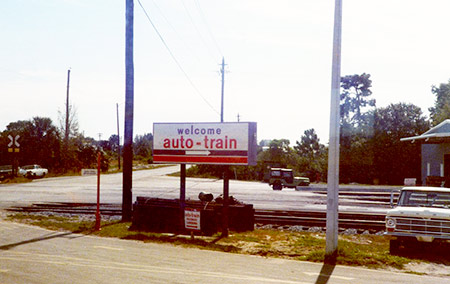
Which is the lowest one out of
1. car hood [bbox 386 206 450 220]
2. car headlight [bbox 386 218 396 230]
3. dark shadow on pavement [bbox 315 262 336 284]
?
dark shadow on pavement [bbox 315 262 336 284]

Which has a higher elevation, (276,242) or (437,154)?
(437,154)

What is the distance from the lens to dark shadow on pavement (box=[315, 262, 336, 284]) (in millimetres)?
9617

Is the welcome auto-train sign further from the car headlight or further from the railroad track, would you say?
the car headlight

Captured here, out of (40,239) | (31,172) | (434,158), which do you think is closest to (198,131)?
(40,239)

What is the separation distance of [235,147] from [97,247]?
5.41 m

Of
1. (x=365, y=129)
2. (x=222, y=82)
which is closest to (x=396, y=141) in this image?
(x=365, y=129)

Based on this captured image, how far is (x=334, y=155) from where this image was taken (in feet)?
40.0

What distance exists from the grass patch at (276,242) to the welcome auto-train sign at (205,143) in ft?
8.55

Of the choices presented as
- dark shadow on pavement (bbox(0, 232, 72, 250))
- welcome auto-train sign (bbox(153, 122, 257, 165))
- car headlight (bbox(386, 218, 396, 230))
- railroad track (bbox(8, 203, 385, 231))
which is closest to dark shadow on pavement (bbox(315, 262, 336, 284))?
car headlight (bbox(386, 218, 396, 230))

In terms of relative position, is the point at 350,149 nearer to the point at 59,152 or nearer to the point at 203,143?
the point at 59,152

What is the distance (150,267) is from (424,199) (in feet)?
26.1

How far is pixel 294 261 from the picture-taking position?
11.8 m

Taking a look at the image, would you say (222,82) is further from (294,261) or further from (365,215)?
(294,261)

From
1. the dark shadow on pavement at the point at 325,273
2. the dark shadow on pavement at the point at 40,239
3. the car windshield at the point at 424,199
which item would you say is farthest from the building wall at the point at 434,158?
the dark shadow on pavement at the point at 40,239
